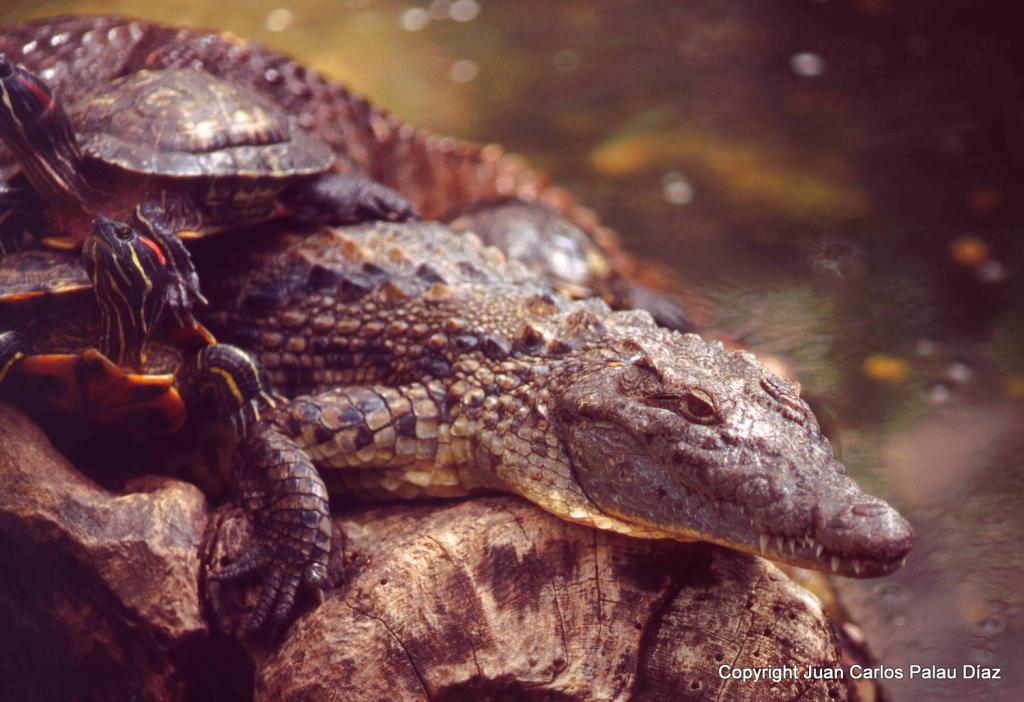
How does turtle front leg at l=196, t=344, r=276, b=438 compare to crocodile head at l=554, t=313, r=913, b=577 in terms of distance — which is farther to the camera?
turtle front leg at l=196, t=344, r=276, b=438

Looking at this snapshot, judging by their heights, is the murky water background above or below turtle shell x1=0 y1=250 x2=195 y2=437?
below

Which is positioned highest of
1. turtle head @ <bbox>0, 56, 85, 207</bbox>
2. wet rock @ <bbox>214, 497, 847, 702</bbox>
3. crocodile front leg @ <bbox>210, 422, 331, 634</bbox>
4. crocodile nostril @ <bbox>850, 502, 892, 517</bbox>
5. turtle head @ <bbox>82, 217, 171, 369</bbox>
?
turtle head @ <bbox>0, 56, 85, 207</bbox>

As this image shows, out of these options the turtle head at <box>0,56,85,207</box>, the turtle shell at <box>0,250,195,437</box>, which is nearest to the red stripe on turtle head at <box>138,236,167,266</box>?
the turtle shell at <box>0,250,195,437</box>

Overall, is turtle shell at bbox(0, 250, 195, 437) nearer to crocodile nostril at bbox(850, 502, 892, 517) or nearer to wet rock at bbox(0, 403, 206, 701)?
wet rock at bbox(0, 403, 206, 701)

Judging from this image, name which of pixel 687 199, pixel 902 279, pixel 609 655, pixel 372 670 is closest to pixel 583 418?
pixel 609 655

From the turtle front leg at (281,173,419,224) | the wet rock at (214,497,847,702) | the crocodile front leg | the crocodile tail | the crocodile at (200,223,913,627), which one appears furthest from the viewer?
the crocodile tail

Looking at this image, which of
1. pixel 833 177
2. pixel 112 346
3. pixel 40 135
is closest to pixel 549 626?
pixel 112 346

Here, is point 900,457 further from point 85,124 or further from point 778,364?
point 85,124

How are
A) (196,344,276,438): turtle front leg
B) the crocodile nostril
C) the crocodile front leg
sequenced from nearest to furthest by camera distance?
the crocodile nostril
the crocodile front leg
(196,344,276,438): turtle front leg
